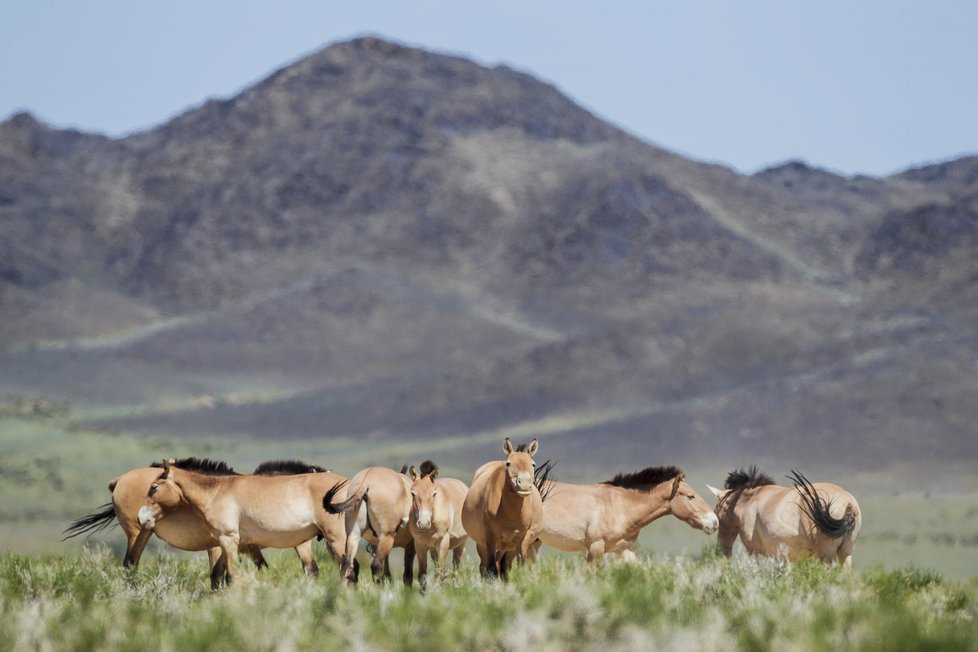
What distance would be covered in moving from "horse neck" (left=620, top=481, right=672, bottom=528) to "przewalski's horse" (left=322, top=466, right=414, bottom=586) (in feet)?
9.37

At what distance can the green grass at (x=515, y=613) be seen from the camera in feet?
37.7

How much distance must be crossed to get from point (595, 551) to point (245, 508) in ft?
12.9

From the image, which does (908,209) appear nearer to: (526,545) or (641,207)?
(641,207)

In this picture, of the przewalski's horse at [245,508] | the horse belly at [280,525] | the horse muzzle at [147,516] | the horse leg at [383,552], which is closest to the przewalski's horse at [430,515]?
the horse leg at [383,552]

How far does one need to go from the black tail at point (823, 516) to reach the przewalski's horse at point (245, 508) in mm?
5273

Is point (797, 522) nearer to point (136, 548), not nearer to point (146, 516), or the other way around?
point (146, 516)

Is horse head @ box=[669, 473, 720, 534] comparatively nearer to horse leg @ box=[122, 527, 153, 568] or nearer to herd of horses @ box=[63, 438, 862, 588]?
herd of horses @ box=[63, 438, 862, 588]

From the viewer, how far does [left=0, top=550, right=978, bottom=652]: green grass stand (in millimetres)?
11477

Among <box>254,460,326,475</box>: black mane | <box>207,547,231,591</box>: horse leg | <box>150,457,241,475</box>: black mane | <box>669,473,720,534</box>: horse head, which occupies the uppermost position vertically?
<box>150,457,241,475</box>: black mane

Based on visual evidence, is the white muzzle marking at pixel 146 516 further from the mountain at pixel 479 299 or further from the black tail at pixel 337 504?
the mountain at pixel 479 299

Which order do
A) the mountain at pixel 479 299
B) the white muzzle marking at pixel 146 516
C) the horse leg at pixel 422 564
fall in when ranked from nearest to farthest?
the horse leg at pixel 422 564
the white muzzle marking at pixel 146 516
the mountain at pixel 479 299

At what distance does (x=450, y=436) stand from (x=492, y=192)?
253 ft

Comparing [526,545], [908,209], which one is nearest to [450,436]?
[908,209]

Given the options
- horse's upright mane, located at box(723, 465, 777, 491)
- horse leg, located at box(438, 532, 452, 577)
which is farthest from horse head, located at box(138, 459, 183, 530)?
horse's upright mane, located at box(723, 465, 777, 491)
